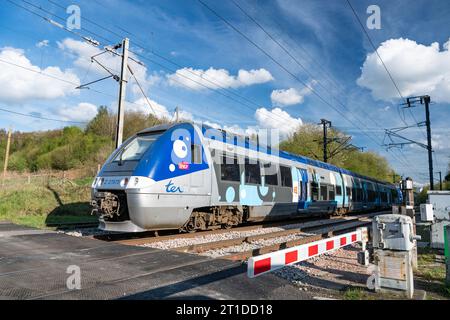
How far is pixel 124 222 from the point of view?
8.20 metres

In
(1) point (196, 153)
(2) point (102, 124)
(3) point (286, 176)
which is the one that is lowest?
(3) point (286, 176)

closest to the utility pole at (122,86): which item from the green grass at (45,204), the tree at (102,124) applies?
the green grass at (45,204)

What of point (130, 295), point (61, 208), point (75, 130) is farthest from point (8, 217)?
point (75, 130)

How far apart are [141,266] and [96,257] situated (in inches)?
47.9

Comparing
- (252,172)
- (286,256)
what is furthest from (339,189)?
(286,256)

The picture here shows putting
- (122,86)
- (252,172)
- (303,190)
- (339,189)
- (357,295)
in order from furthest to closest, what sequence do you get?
(339,189) → (122,86) → (303,190) → (252,172) → (357,295)

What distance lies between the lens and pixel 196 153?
9.40 metres

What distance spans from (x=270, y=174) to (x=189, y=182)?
4577 mm

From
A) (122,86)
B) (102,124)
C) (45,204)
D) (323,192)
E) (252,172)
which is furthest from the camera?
(102,124)

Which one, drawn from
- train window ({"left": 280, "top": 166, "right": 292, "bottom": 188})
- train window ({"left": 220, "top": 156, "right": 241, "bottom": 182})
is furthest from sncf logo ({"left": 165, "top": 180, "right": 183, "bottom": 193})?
train window ({"left": 280, "top": 166, "right": 292, "bottom": 188})

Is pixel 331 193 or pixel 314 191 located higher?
pixel 314 191

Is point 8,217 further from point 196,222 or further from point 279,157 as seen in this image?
point 279,157

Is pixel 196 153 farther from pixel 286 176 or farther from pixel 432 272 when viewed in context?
pixel 432 272

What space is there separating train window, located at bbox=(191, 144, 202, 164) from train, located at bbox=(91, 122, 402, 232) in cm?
3
